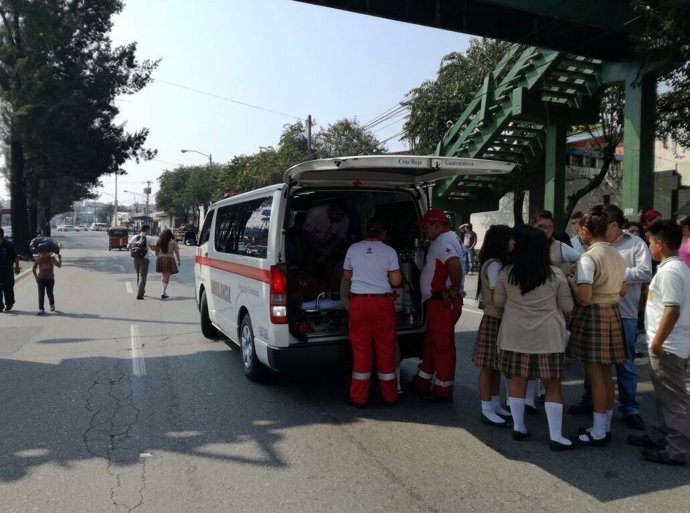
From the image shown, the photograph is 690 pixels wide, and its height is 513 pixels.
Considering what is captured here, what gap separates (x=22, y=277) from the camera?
807 inches

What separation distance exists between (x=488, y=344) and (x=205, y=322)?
16.8ft

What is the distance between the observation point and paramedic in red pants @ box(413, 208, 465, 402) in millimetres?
5531

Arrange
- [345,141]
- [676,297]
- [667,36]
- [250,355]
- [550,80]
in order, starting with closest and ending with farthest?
[676,297]
[250,355]
[667,36]
[550,80]
[345,141]

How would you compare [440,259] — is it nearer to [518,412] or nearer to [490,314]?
[490,314]

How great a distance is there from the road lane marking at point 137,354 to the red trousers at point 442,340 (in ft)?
11.4

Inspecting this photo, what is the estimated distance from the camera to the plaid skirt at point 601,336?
454 centimetres

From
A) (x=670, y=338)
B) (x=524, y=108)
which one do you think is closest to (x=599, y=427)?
(x=670, y=338)

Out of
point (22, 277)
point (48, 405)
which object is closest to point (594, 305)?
point (48, 405)

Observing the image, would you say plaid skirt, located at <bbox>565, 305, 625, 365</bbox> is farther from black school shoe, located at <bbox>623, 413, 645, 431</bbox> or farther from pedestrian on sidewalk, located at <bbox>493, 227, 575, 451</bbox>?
black school shoe, located at <bbox>623, 413, 645, 431</bbox>

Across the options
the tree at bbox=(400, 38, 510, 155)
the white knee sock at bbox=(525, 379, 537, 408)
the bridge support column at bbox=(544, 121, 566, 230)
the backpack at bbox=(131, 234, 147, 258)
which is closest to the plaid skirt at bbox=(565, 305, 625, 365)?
the white knee sock at bbox=(525, 379, 537, 408)

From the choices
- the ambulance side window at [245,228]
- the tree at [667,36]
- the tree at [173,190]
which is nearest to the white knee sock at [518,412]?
the ambulance side window at [245,228]

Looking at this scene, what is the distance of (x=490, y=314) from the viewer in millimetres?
4906

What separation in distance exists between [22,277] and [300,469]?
772 inches

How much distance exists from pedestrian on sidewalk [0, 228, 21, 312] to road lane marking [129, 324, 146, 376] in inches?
123
